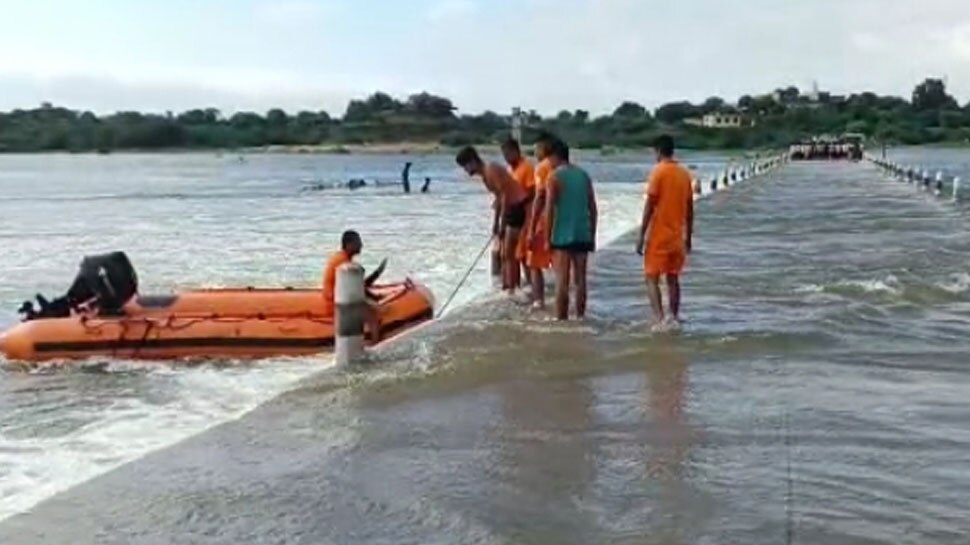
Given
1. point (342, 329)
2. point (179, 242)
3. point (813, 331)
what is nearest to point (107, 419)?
point (342, 329)

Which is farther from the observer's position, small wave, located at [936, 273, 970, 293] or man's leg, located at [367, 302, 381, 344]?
small wave, located at [936, 273, 970, 293]

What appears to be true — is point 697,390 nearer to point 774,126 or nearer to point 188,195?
point 188,195

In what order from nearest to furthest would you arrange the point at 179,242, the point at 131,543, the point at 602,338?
the point at 131,543
the point at 602,338
the point at 179,242

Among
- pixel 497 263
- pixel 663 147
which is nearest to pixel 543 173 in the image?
pixel 663 147

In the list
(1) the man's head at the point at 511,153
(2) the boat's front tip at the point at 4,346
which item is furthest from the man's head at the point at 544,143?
(2) the boat's front tip at the point at 4,346

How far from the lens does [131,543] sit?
20.6ft

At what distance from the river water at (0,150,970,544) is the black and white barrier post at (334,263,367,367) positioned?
28cm

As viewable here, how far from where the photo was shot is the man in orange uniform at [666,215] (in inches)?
461

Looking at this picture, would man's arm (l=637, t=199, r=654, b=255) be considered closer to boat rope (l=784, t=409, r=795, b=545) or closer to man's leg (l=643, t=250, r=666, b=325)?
man's leg (l=643, t=250, r=666, b=325)

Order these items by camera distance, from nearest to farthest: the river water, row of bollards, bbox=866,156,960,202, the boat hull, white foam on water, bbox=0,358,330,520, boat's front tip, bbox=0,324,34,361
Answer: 1. the river water
2. white foam on water, bbox=0,358,330,520
3. the boat hull
4. boat's front tip, bbox=0,324,34,361
5. row of bollards, bbox=866,156,960,202

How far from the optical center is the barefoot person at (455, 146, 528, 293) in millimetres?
14055

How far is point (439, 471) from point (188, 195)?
68150mm

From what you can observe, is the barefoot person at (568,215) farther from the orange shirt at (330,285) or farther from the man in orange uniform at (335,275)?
the orange shirt at (330,285)

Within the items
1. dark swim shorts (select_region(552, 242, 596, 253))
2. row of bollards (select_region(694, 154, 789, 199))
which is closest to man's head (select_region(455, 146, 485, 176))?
dark swim shorts (select_region(552, 242, 596, 253))
